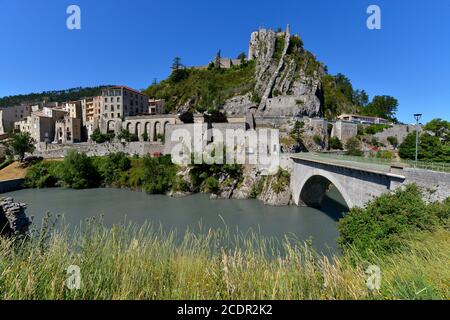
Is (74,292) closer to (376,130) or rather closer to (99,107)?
(376,130)

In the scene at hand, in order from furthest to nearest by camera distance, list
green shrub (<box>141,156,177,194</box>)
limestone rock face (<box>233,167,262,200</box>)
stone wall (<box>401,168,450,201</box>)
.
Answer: green shrub (<box>141,156,177,194</box>)
limestone rock face (<box>233,167,262,200</box>)
stone wall (<box>401,168,450,201</box>)

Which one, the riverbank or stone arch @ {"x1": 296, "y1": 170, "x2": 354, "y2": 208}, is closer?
stone arch @ {"x1": 296, "y1": 170, "x2": 354, "y2": 208}

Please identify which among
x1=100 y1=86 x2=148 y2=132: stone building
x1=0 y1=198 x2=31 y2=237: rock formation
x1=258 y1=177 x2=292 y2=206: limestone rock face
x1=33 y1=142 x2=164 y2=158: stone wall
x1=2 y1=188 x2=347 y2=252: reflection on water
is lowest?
x1=2 y1=188 x2=347 y2=252: reflection on water

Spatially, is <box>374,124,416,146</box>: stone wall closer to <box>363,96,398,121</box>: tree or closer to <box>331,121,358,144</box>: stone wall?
<box>331,121,358,144</box>: stone wall

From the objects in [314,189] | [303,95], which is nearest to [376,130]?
[303,95]

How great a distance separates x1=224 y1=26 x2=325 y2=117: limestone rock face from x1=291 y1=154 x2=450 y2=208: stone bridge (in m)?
33.8

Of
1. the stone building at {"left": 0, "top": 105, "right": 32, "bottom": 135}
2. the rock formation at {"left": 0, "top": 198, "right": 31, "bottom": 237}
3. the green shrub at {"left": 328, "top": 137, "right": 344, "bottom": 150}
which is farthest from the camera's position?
the stone building at {"left": 0, "top": 105, "right": 32, "bottom": 135}

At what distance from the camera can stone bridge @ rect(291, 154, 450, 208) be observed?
34.3ft

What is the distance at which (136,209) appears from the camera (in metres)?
26.7

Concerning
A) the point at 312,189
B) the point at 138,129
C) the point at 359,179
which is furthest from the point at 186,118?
the point at 359,179

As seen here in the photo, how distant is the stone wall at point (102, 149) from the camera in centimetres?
4725

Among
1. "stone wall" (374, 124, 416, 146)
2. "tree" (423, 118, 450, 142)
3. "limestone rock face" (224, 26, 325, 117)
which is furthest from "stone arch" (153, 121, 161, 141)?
"tree" (423, 118, 450, 142)

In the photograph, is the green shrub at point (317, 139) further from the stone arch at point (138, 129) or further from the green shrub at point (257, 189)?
the stone arch at point (138, 129)

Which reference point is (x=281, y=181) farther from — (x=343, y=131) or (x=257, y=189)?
(x=343, y=131)
